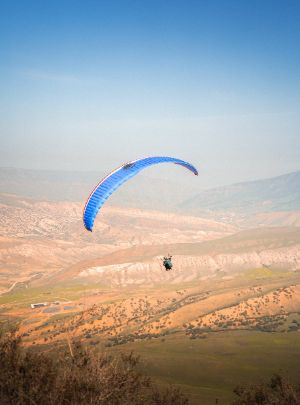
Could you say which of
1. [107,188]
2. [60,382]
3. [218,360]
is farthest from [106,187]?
[218,360]

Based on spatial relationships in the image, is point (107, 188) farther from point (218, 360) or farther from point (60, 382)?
point (218, 360)

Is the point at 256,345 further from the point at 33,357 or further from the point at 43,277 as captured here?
the point at 43,277

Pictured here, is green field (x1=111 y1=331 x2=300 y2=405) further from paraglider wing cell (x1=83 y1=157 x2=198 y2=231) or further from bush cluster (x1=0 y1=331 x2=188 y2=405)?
paraglider wing cell (x1=83 y1=157 x2=198 y2=231)

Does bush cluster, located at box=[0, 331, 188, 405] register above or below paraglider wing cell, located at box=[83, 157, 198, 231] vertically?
below

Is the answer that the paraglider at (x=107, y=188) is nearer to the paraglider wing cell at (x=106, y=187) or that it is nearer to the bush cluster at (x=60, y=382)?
the paraglider wing cell at (x=106, y=187)

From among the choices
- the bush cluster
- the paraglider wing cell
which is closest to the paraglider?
the paraglider wing cell

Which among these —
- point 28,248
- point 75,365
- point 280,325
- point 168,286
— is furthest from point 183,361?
point 28,248

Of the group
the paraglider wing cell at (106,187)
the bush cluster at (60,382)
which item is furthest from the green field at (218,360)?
the paraglider wing cell at (106,187)

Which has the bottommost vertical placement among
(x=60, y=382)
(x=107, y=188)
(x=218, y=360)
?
(x=218, y=360)
